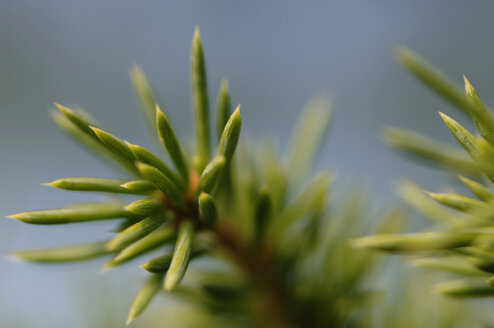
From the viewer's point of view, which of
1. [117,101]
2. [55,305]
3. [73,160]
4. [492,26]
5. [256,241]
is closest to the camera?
[256,241]

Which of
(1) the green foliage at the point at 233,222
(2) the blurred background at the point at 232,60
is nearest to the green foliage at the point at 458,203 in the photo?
(1) the green foliage at the point at 233,222

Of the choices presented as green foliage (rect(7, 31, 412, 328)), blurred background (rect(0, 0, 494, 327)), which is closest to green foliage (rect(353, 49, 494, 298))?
green foliage (rect(7, 31, 412, 328))

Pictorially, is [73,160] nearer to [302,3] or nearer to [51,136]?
[51,136]

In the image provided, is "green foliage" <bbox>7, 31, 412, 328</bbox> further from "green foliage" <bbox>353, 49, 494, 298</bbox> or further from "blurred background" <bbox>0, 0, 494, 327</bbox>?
"blurred background" <bbox>0, 0, 494, 327</bbox>

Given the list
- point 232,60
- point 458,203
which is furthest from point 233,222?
point 232,60

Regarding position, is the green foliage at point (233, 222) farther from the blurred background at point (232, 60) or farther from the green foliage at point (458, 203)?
the blurred background at point (232, 60)

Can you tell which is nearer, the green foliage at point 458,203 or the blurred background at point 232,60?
the green foliage at point 458,203

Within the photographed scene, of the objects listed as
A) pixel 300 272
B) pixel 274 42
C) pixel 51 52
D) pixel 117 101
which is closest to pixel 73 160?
pixel 117 101

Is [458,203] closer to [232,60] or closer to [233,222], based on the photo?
[233,222]

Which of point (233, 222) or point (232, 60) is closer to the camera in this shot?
point (233, 222)
